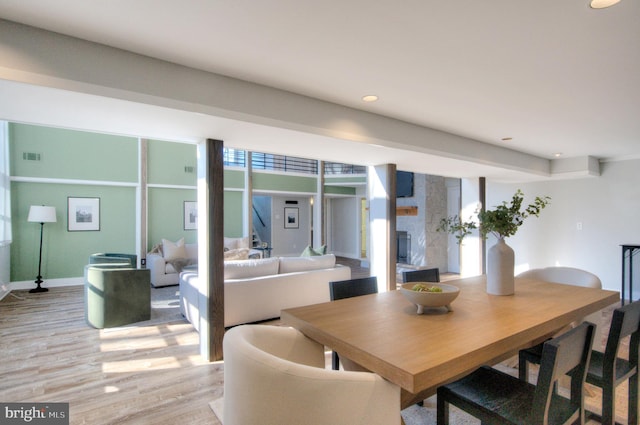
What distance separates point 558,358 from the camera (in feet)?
3.92

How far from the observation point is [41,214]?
589 centimetres

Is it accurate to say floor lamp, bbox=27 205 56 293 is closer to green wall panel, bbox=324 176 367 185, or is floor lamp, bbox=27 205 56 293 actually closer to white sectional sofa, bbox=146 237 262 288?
white sectional sofa, bbox=146 237 262 288

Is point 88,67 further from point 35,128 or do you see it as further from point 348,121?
point 35,128

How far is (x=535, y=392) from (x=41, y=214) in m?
7.46

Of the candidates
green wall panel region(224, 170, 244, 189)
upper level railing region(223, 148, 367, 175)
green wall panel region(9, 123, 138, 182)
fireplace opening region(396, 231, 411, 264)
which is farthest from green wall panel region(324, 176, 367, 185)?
green wall panel region(9, 123, 138, 182)

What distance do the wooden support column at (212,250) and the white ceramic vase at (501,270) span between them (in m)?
2.31

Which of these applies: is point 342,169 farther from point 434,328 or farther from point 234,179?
point 434,328

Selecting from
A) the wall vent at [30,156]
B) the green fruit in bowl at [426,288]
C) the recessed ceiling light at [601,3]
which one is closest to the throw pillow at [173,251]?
the wall vent at [30,156]

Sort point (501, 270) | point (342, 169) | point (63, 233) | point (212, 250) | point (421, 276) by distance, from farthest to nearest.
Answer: point (342, 169) → point (63, 233) → point (212, 250) → point (421, 276) → point (501, 270)

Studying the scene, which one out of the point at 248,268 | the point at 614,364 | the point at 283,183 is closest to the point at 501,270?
the point at 614,364

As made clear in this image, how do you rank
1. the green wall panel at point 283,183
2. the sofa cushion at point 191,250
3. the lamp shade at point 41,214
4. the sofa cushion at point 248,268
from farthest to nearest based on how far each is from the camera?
1. the green wall panel at point 283,183
2. the sofa cushion at point 191,250
3. the lamp shade at point 41,214
4. the sofa cushion at point 248,268

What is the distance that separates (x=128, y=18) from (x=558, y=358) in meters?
2.45

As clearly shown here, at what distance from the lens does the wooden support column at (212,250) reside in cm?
311

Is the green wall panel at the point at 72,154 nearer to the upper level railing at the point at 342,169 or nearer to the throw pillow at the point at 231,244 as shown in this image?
the throw pillow at the point at 231,244
